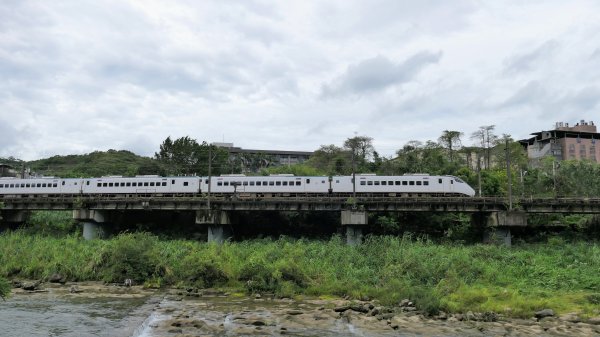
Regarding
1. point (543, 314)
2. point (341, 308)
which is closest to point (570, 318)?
point (543, 314)

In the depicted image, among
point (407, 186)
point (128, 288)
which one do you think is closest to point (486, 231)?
point (407, 186)

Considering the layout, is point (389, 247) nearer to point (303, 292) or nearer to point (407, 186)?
point (303, 292)

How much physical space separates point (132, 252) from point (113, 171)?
9063 centimetres

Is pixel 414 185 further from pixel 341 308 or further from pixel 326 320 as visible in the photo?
pixel 326 320

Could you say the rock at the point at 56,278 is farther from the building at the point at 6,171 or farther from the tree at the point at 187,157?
the building at the point at 6,171

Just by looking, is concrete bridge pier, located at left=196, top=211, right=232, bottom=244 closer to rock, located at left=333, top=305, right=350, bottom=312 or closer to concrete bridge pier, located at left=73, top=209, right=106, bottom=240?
concrete bridge pier, located at left=73, top=209, right=106, bottom=240

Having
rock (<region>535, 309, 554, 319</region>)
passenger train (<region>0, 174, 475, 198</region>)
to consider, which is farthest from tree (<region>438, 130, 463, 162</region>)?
rock (<region>535, 309, 554, 319</region>)

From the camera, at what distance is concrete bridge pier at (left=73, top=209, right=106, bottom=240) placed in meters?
48.4

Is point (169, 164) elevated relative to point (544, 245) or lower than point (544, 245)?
elevated

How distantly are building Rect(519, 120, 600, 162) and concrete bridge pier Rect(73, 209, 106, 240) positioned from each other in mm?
107294

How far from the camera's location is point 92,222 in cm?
4928

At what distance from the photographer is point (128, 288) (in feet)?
89.8

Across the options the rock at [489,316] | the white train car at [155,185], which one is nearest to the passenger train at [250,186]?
the white train car at [155,185]

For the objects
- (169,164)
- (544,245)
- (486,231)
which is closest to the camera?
(544,245)
